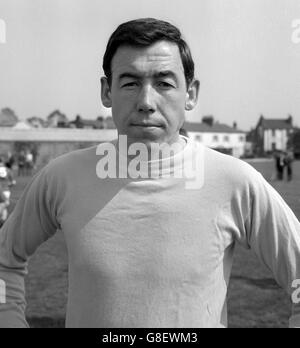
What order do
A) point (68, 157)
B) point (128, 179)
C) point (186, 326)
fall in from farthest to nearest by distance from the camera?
point (68, 157) → point (128, 179) → point (186, 326)

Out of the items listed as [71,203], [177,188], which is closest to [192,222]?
[177,188]

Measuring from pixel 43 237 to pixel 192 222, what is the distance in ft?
1.79

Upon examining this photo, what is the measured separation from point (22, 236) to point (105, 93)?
1.77ft

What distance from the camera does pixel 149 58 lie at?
1529 millimetres

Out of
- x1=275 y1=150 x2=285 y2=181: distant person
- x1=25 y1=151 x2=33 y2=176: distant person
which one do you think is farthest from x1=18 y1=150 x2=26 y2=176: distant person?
x1=275 y1=150 x2=285 y2=181: distant person

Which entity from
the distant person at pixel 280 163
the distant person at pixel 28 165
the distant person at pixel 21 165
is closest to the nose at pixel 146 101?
the distant person at pixel 280 163

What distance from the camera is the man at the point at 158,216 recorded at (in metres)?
1.52

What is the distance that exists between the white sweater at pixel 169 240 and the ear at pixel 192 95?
14 cm

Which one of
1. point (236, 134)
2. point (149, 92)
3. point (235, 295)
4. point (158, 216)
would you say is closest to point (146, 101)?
point (149, 92)

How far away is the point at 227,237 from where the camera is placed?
1578 millimetres

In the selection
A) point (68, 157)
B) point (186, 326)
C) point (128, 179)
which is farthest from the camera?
point (68, 157)

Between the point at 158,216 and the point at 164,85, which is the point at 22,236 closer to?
the point at 158,216

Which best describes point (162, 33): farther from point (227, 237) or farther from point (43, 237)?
point (43, 237)

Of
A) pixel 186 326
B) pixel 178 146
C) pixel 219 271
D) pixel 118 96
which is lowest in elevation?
pixel 186 326
